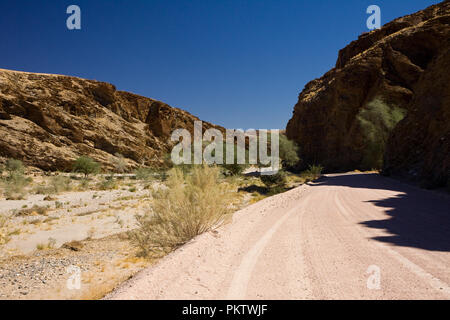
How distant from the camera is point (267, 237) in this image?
13.9ft

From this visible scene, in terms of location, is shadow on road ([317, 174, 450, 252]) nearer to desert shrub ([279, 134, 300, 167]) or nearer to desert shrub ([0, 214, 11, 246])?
desert shrub ([0, 214, 11, 246])

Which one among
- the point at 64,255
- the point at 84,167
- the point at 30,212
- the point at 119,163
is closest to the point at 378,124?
the point at 64,255

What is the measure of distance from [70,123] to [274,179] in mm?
31501

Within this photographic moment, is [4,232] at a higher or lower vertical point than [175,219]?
lower

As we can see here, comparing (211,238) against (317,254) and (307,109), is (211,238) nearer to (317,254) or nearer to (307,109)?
(317,254)

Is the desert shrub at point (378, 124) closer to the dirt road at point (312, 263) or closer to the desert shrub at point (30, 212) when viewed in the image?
the dirt road at point (312, 263)

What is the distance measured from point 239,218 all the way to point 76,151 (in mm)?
34421

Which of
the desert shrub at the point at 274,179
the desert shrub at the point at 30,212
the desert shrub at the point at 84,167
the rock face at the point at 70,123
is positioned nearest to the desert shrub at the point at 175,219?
the desert shrub at the point at 30,212

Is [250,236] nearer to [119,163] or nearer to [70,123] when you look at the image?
[119,163]

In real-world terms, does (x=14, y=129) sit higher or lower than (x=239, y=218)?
higher

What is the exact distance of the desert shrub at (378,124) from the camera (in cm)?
2695

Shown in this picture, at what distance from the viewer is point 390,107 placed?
29906mm

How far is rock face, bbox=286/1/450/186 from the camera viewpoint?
1448 centimetres
